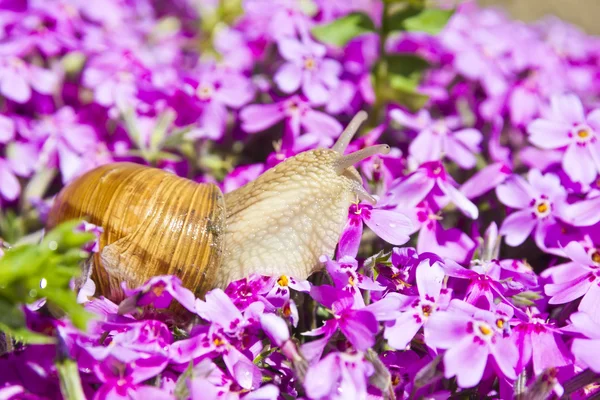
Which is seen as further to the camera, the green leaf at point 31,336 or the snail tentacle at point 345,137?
the snail tentacle at point 345,137

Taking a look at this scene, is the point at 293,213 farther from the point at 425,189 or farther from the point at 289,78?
the point at 289,78

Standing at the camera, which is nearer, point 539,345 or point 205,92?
point 539,345

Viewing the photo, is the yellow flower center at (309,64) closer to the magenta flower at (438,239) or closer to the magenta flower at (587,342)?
the magenta flower at (438,239)

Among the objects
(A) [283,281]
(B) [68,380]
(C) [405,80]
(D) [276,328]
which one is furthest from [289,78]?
(B) [68,380]

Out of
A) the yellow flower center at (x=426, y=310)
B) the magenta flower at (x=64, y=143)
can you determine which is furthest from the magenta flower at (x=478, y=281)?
the magenta flower at (x=64, y=143)

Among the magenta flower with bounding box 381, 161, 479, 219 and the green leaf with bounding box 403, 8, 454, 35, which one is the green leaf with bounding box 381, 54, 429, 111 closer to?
the green leaf with bounding box 403, 8, 454, 35

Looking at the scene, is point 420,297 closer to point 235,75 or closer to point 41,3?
point 235,75

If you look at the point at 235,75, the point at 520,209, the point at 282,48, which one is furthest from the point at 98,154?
the point at 520,209

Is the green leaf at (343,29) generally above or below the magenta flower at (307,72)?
above
